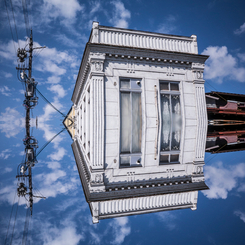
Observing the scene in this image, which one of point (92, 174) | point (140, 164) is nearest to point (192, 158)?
point (140, 164)

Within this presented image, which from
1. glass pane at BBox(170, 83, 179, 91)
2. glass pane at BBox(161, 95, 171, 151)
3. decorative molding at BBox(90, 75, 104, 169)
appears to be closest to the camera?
decorative molding at BBox(90, 75, 104, 169)

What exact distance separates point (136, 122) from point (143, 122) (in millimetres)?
614

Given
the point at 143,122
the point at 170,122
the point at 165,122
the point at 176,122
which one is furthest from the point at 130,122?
the point at 176,122

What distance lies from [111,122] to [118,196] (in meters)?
6.25

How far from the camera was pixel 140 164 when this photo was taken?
39.6ft

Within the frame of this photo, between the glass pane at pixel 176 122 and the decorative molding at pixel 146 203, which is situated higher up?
the glass pane at pixel 176 122

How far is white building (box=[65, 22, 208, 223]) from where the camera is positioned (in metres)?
11.0

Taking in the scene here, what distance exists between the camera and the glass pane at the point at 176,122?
484 inches

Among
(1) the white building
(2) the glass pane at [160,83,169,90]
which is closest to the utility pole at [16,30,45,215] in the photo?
(1) the white building

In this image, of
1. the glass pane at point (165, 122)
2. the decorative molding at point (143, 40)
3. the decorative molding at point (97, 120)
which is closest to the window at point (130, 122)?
the decorative molding at point (97, 120)

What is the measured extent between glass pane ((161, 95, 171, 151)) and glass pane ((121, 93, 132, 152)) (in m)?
3.11

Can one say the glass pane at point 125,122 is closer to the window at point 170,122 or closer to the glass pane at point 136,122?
the glass pane at point 136,122

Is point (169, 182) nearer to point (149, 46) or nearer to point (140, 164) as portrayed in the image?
point (140, 164)

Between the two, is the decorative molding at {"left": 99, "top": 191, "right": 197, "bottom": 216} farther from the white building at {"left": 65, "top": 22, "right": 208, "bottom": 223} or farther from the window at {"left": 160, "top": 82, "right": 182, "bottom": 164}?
the window at {"left": 160, "top": 82, "right": 182, "bottom": 164}
